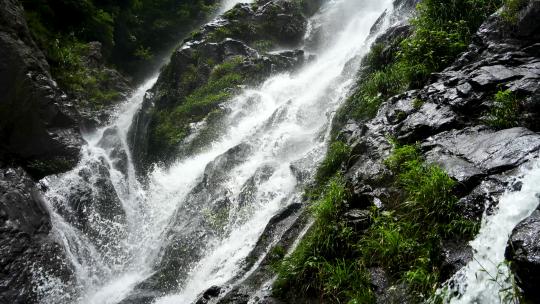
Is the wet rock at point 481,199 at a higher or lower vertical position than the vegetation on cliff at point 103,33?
lower

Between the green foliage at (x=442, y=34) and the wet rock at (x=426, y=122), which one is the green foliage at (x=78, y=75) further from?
the wet rock at (x=426, y=122)

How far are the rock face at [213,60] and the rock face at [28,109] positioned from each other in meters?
3.23

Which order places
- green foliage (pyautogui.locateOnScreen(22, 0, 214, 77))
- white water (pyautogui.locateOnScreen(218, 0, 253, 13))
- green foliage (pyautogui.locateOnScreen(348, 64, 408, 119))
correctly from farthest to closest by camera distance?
white water (pyautogui.locateOnScreen(218, 0, 253, 13)) < green foliage (pyautogui.locateOnScreen(22, 0, 214, 77)) < green foliage (pyautogui.locateOnScreen(348, 64, 408, 119))

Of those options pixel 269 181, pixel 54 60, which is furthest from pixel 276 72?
pixel 54 60

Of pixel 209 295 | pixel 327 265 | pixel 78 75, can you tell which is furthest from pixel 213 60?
pixel 327 265

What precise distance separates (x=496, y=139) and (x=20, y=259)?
37.1 feet

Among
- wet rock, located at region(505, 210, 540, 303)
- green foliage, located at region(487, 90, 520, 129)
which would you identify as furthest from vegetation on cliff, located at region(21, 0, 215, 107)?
wet rock, located at region(505, 210, 540, 303)

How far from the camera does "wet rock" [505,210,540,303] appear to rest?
3.59 meters

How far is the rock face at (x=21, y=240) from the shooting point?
9.83 m

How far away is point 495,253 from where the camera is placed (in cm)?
425

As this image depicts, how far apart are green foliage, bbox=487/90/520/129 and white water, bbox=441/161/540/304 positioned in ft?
5.29

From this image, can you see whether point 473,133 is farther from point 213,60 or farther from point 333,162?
point 213,60

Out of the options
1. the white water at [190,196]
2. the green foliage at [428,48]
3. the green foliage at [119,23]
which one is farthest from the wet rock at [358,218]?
the green foliage at [119,23]

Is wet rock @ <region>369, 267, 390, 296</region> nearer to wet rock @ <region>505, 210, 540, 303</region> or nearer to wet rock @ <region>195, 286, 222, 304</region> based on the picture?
wet rock @ <region>505, 210, 540, 303</region>
